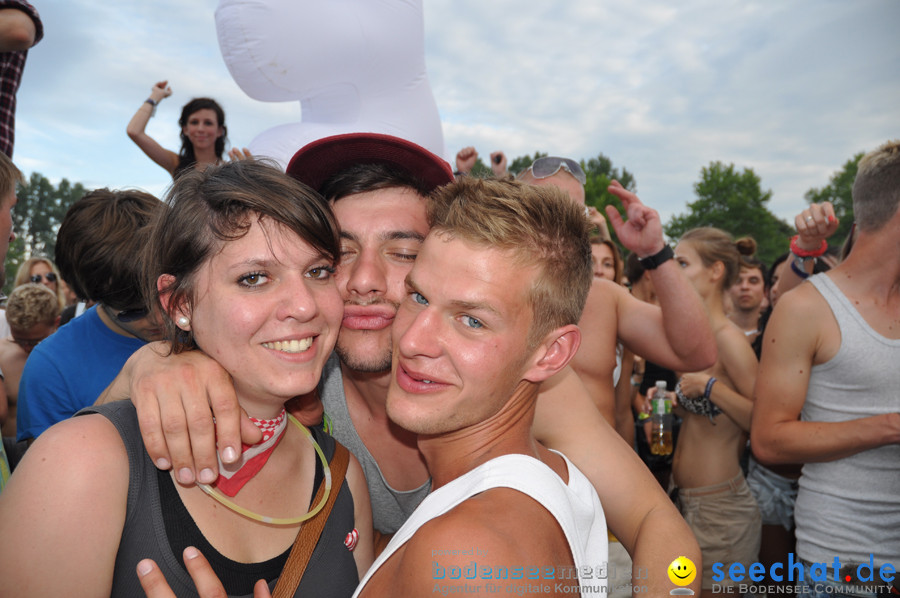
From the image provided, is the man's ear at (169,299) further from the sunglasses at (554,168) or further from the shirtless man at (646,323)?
the sunglasses at (554,168)

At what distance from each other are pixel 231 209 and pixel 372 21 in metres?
2.01

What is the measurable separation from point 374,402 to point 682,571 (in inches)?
55.8

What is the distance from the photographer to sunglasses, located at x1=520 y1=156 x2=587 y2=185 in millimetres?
4438

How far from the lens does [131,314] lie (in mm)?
2730

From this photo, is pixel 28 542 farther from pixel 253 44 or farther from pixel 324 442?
pixel 253 44

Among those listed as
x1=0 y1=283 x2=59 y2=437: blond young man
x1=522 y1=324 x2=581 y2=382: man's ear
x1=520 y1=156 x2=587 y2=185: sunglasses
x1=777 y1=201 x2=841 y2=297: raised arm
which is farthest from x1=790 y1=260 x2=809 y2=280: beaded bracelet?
x1=0 y1=283 x2=59 y2=437: blond young man

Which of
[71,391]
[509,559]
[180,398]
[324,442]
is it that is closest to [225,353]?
[180,398]

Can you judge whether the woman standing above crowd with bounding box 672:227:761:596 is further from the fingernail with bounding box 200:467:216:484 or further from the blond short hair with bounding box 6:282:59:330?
the blond short hair with bounding box 6:282:59:330

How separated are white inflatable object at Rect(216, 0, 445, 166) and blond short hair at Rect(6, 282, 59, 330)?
2.88 metres

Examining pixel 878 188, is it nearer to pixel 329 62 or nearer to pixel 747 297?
pixel 329 62

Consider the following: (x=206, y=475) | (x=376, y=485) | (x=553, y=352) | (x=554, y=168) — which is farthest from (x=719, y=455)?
(x=206, y=475)

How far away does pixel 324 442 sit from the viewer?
7.02 ft

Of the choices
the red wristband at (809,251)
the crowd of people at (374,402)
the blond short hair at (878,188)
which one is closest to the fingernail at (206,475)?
the crowd of people at (374,402)

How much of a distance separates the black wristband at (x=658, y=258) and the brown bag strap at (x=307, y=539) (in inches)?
96.3
